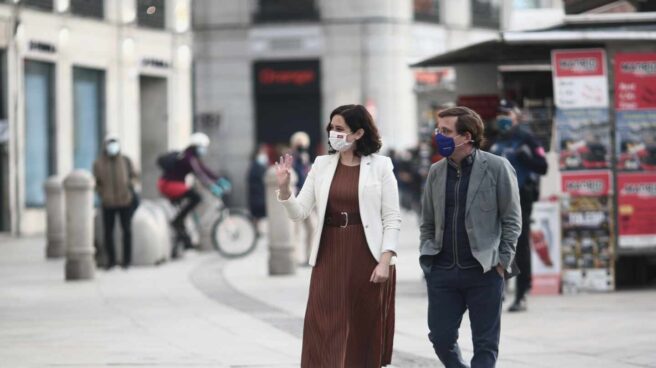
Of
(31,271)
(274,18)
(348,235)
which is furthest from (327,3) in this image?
(348,235)

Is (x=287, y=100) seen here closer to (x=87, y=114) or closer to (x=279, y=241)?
(x=87, y=114)

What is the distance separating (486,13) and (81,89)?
62.8 ft

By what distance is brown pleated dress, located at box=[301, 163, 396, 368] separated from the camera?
8.83 metres

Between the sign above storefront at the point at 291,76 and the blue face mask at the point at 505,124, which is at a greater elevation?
the sign above storefront at the point at 291,76

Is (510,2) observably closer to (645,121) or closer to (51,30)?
(51,30)

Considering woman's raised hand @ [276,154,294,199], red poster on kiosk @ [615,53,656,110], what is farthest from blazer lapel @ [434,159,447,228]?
red poster on kiosk @ [615,53,656,110]

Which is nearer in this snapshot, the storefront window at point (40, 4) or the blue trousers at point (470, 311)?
the blue trousers at point (470, 311)

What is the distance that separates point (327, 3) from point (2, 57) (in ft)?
53.6

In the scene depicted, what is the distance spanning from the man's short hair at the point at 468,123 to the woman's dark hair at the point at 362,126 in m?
0.40

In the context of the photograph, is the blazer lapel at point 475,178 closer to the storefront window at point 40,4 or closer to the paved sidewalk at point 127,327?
the paved sidewalk at point 127,327

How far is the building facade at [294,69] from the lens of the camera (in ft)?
147

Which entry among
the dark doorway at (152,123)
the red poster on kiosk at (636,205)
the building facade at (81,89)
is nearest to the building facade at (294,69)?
the building facade at (81,89)

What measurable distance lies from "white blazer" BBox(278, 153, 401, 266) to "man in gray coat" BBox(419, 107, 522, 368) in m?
0.25

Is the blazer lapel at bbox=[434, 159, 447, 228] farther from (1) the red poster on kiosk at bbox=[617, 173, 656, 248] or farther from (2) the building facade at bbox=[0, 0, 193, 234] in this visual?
(2) the building facade at bbox=[0, 0, 193, 234]
